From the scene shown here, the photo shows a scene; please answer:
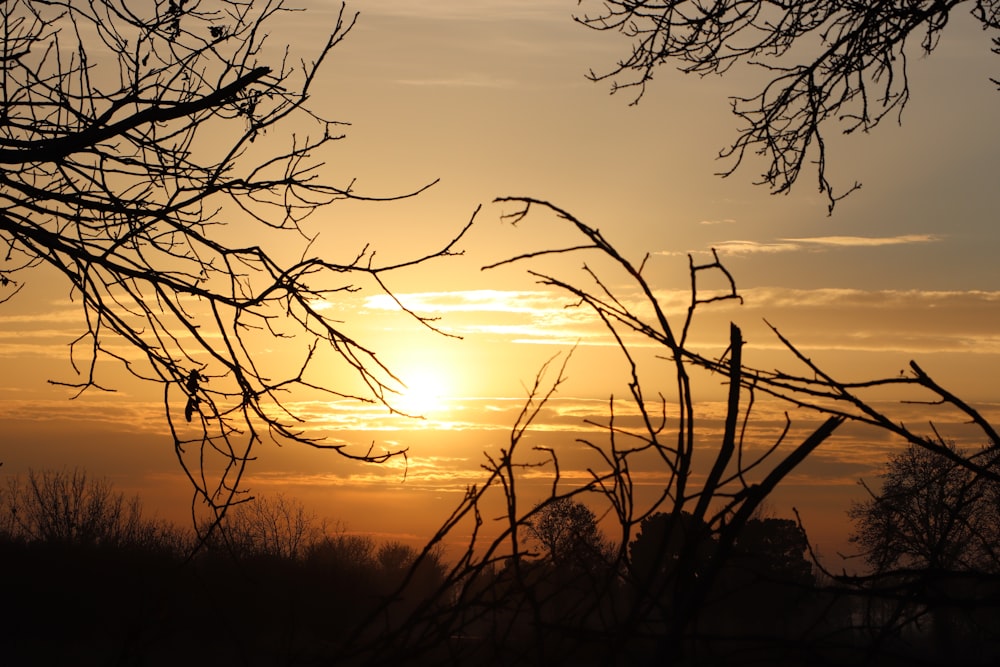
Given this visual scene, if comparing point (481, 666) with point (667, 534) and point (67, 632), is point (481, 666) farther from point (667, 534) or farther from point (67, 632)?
point (67, 632)

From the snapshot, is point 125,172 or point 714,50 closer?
point 125,172

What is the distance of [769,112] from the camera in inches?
296

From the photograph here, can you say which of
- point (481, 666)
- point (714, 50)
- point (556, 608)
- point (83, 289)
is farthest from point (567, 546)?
point (714, 50)

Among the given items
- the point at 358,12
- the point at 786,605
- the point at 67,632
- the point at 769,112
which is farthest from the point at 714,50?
the point at 67,632

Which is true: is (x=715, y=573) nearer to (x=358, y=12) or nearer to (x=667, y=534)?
(x=667, y=534)

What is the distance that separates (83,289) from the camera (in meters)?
4.25

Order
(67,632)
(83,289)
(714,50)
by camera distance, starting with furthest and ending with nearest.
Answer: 1. (67,632)
2. (714,50)
3. (83,289)

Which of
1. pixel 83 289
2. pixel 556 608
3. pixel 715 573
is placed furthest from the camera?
pixel 83 289

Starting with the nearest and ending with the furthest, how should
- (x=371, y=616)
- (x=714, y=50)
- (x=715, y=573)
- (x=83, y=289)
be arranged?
(x=715, y=573), (x=371, y=616), (x=83, y=289), (x=714, y=50)

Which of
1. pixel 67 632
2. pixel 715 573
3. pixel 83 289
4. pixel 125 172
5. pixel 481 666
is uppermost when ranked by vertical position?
pixel 125 172

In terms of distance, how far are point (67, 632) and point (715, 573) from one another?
22.2m

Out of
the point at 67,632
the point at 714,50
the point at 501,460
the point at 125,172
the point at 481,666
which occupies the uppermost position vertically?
the point at 714,50

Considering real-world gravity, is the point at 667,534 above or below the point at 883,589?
above

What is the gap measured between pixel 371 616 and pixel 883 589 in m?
0.87
